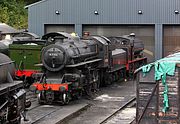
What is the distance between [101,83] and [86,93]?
10.2 feet

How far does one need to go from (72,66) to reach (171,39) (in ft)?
51.4

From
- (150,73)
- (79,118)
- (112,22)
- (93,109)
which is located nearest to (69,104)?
(93,109)

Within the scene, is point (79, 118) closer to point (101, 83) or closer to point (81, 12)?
point (101, 83)

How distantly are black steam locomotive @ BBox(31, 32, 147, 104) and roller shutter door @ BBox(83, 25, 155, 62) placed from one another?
967 centimetres

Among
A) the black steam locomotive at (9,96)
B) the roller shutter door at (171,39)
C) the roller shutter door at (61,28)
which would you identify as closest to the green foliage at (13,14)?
the roller shutter door at (61,28)

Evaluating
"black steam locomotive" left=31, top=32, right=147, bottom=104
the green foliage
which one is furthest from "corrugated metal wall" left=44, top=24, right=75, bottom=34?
the green foliage

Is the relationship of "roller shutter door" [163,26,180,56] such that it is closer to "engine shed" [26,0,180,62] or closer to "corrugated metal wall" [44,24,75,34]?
"engine shed" [26,0,180,62]

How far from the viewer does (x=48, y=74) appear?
16.6 metres

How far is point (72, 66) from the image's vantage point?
1619 cm

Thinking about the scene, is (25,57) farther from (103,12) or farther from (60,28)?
(60,28)

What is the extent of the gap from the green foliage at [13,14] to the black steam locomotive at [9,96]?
32839 mm

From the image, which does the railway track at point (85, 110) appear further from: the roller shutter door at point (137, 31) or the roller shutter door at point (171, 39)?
the roller shutter door at point (137, 31)

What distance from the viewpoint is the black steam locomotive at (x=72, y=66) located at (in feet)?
52.3

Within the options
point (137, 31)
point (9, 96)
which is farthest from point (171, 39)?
point (9, 96)
